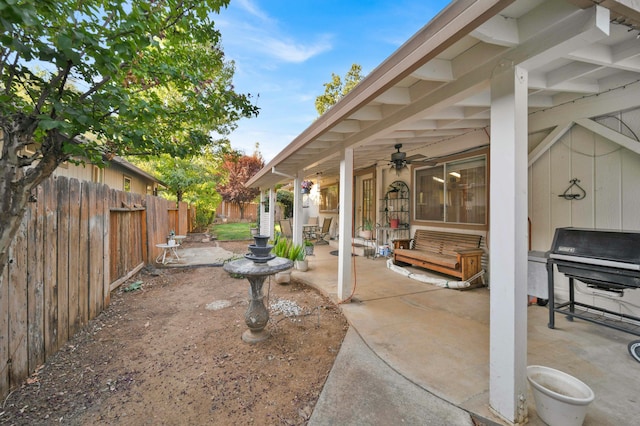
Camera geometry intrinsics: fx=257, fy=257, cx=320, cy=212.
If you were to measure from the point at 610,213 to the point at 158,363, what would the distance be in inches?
205

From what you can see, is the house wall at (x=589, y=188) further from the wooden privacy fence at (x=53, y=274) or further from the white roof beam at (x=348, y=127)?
the wooden privacy fence at (x=53, y=274)

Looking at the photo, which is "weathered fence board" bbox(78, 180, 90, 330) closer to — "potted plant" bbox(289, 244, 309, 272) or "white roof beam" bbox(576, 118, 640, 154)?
"potted plant" bbox(289, 244, 309, 272)

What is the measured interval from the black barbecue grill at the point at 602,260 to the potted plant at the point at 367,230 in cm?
443

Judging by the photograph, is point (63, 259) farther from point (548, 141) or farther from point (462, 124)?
point (548, 141)

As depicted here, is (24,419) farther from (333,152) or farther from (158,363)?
(333,152)

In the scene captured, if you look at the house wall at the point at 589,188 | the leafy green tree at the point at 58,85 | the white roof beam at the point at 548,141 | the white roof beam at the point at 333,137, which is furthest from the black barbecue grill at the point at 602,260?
the leafy green tree at the point at 58,85

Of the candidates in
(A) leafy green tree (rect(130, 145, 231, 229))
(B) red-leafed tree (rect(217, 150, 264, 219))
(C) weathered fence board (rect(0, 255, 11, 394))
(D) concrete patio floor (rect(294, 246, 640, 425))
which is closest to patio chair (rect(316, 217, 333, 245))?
(A) leafy green tree (rect(130, 145, 231, 229))

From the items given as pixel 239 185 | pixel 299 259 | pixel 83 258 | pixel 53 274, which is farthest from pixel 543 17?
pixel 239 185

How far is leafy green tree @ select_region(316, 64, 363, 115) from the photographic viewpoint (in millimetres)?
14172

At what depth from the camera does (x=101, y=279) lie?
141 inches

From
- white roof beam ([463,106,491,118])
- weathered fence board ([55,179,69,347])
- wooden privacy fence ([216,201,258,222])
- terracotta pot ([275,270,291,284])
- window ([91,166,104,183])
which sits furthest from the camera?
wooden privacy fence ([216,201,258,222])

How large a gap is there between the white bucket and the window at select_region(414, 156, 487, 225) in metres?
3.26

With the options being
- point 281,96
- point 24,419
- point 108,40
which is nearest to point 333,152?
point 108,40

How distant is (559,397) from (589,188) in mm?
2925
